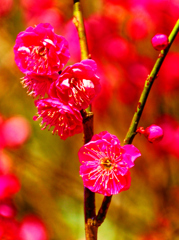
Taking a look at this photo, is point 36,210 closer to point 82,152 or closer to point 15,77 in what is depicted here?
point 15,77

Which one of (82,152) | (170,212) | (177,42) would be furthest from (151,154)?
(82,152)

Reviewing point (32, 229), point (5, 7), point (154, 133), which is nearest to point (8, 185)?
point (32, 229)

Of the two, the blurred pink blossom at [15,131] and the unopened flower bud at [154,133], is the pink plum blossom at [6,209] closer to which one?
the blurred pink blossom at [15,131]

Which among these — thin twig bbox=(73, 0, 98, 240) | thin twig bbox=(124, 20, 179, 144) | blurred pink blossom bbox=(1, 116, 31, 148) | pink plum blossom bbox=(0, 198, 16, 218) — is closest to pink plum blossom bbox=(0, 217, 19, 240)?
pink plum blossom bbox=(0, 198, 16, 218)

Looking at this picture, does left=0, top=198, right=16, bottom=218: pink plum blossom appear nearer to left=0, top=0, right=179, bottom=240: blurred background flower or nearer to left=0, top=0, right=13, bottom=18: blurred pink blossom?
left=0, top=0, right=179, bottom=240: blurred background flower

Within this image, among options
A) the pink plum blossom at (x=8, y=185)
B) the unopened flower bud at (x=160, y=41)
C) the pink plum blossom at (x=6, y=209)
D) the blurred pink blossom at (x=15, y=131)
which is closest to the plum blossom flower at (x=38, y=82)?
the unopened flower bud at (x=160, y=41)

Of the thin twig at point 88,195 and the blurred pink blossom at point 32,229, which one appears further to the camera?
the blurred pink blossom at point 32,229

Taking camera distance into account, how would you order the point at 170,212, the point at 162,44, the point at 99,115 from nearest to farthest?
the point at 162,44 → the point at 170,212 → the point at 99,115
